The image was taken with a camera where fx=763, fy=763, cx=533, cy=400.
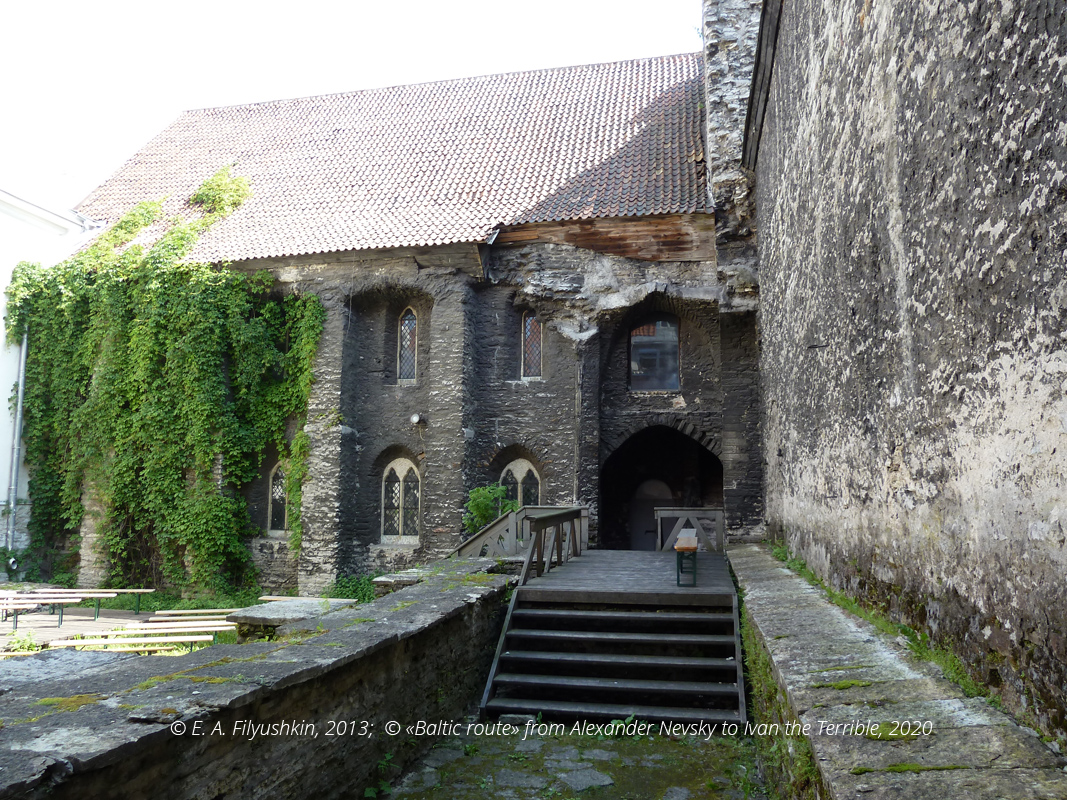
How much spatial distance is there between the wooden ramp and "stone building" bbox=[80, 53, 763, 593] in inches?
249

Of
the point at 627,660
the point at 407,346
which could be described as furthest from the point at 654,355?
the point at 627,660

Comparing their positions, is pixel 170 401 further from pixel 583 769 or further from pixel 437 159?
pixel 583 769

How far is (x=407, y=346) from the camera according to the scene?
16.7 meters

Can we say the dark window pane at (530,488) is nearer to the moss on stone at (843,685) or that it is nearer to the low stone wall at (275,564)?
the low stone wall at (275,564)

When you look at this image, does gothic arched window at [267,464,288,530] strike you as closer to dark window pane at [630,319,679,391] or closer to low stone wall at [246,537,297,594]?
low stone wall at [246,537,297,594]

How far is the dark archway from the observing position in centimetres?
1678

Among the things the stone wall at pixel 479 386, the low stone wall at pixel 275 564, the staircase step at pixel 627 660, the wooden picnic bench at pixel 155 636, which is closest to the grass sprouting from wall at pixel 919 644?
the staircase step at pixel 627 660

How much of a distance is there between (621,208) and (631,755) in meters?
11.4

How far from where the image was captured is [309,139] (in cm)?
2053

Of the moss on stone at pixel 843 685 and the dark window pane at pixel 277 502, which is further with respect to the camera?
the dark window pane at pixel 277 502

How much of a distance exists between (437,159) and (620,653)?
47.2ft

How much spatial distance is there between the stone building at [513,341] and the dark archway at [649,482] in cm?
4

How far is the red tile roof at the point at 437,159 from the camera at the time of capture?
15.7 m

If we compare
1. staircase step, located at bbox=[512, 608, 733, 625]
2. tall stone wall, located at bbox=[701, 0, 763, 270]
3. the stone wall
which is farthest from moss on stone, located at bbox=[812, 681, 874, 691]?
the stone wall
